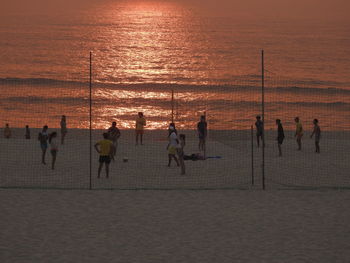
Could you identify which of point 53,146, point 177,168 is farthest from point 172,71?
point 53,146

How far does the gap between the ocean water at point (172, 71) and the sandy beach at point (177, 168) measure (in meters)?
3.33

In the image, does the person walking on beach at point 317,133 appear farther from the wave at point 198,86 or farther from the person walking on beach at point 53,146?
the wave at point 198,86

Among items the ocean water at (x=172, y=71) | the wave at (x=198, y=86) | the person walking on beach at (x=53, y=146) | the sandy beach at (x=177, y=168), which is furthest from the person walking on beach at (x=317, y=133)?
the wave at (x=198, y=86)

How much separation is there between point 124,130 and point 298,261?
27391 millimetres

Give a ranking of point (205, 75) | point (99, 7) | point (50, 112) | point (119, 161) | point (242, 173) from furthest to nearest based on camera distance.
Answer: point (99, 7) < point (205, 75) < point (50, 112) < point (119, 161) < point (242, 173)

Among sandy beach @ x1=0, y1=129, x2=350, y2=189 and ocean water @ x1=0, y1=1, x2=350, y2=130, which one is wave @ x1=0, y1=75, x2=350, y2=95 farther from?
sandy beach @ x1=0, y1=129, x2=350, y2=189

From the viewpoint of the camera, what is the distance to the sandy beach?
64.7ft

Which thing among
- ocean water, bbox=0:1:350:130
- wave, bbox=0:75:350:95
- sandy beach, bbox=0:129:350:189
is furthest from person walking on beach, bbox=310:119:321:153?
wave, bbox=0:75:350:95

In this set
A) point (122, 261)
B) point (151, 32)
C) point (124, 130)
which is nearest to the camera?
point (122, 261)

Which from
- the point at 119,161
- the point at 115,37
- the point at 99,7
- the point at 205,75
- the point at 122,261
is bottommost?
the point at 122,261

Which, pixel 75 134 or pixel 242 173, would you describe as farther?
pixel 75 134

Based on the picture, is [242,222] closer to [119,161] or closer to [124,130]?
[119,161]

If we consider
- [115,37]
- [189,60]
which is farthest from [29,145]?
[115,37]

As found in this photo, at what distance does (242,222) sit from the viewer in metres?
15.0
